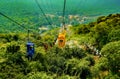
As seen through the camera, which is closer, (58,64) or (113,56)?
(113,56)

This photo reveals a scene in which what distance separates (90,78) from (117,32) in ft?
39.2

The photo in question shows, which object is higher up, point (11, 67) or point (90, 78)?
point (11, 67)

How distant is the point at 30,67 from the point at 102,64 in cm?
689

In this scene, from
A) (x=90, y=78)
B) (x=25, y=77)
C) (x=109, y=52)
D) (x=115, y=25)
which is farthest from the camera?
(x=115, y=25)

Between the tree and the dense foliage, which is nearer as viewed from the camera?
the dense foliage

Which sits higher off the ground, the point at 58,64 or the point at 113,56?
the point at 113,56

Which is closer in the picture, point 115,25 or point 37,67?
point 37,67

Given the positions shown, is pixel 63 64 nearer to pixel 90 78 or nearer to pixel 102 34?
pixel 90 78

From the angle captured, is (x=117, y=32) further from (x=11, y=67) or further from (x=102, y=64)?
(x=11, y=67)

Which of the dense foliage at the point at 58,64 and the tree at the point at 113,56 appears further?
the tree at the point at 113,56

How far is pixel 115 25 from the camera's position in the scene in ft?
159

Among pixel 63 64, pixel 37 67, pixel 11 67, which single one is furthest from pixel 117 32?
pixel 11 67

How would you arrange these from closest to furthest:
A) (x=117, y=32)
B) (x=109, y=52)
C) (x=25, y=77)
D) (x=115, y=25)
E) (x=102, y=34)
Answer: (x=25, y=77) → (x=109, y=52) → (x=117, y=32) → (x=102, y=34) → (x=115, y=25)

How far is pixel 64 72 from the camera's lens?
3067 cm
